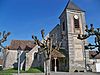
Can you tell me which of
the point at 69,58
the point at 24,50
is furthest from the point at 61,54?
the point at 24,50

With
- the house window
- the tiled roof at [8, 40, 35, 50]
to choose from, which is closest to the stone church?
the house window

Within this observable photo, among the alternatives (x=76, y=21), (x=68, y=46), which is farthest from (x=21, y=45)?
(x=76, y=21)

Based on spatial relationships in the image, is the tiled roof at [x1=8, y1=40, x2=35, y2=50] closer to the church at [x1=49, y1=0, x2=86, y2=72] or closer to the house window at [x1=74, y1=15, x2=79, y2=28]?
the church at [x1=49, y1=0, x2=86, y2=72]

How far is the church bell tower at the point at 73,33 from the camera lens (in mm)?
30609

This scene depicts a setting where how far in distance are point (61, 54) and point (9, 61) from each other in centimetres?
1559

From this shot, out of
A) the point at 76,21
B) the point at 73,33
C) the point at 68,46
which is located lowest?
the point at 68,46

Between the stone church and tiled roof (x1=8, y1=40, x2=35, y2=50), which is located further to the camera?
tiled roof (x1=8, y1=40, x2=35, y2=50)

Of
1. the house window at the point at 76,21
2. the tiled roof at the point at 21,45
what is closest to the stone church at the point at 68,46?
the house window at the point at 76,21

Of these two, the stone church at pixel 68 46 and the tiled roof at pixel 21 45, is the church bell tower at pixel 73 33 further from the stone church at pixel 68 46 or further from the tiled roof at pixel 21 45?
the tiled roof at pixel 21 45

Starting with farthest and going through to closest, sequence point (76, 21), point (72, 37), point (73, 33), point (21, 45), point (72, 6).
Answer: point (21, 45) → point (72, 6) → point (76, 21) → point (73, 33) → point (72, 37)

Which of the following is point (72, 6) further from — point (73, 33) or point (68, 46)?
point (68, 46)

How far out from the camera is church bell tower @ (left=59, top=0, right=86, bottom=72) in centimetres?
3061

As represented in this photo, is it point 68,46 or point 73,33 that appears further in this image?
point 73,33

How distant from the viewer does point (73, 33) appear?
105ft
